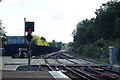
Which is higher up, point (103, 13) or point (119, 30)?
point (103, 13)

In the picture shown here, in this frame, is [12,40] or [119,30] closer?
[119,30]

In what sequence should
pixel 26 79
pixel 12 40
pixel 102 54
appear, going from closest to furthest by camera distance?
pixel 26 79
pixel 102 54
pixel 12 40

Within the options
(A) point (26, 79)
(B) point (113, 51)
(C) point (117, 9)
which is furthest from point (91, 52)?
(A) point (26, 79)

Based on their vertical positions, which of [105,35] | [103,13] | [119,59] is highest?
[103,13]

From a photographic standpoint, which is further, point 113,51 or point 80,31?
point 80,31

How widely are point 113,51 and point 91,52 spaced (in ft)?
131

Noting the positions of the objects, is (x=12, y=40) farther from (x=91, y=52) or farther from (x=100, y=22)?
(x=100, y=22)

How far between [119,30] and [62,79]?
29208mm

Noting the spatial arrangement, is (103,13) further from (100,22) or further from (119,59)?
(119,59)

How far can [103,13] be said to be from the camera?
4978 centimetres

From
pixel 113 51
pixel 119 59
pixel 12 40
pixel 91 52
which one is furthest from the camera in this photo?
pixel 12 40

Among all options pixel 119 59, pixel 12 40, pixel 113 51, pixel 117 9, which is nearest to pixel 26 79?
pixel 113 51

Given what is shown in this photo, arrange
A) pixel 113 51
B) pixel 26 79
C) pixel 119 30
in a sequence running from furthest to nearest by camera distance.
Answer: pixel 119 30 → pixel 113 51 → pixel 26 79

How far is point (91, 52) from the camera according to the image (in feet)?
188
